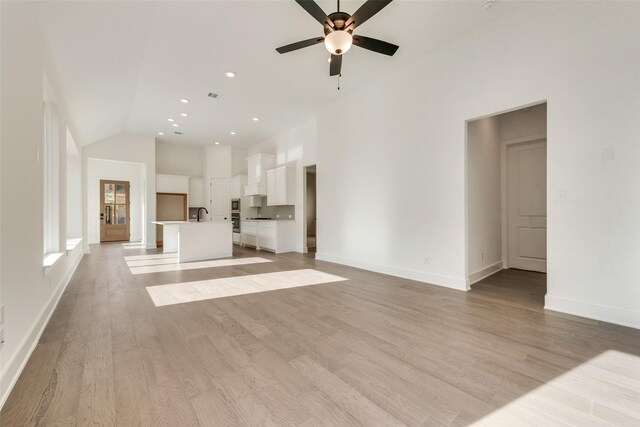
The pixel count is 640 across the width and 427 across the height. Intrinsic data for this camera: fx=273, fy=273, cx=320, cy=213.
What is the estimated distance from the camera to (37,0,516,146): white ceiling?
304 centimetres

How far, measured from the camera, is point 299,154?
7.48 metres

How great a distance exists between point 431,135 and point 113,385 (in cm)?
436

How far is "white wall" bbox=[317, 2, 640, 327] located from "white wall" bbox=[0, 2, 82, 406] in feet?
13.9

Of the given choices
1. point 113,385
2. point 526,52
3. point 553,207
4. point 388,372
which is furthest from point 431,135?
point 113,385

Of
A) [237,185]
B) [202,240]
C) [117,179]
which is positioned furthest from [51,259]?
[117,179]

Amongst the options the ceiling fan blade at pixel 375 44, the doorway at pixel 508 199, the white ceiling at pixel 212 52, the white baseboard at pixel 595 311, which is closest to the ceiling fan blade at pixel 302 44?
the ceiling fan blade at pixel 375 44

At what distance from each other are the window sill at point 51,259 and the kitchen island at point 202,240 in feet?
7.21

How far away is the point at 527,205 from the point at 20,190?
260 inches

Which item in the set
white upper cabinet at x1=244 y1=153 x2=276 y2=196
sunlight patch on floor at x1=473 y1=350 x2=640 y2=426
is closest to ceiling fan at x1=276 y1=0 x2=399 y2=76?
sunlight patch on floor at x1=473 y1=350 x2=640 y2=426

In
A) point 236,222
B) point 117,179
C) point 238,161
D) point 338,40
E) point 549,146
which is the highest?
point 238,161

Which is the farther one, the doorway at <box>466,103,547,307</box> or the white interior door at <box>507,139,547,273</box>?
the white interior door at <box>507,139,547,273</box>

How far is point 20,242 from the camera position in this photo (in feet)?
6.54

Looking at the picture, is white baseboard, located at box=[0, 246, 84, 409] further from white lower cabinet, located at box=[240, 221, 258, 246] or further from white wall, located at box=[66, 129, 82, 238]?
white lower cabinet, located at box=[240, 221, 258, 246]

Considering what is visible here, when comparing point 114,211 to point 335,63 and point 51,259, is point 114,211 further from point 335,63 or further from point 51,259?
point 335,63
